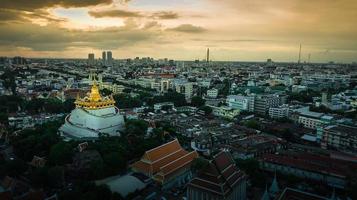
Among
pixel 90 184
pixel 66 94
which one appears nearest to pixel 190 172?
pixel 90 184

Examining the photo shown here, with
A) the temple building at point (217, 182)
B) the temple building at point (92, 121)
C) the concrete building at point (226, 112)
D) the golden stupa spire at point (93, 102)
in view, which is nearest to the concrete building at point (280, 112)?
the concrete building at point (226, 112)

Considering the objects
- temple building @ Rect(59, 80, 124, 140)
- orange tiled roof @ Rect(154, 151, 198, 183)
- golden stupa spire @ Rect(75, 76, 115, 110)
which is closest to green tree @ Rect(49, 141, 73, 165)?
temple building @ Rect(59, 80, 124, 140)

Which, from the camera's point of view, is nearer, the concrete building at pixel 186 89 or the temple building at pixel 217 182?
the temple building at pixel 217 182

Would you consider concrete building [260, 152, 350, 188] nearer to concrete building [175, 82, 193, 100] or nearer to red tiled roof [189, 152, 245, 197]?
red tiled roof [189, 152, 245, 197]

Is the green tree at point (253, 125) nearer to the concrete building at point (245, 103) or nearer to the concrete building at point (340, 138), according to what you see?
the concrete building at point (340, 138)

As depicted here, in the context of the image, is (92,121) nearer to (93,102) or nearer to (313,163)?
(93,102)

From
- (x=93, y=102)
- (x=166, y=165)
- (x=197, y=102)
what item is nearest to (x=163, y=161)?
(x=166, y=165)
